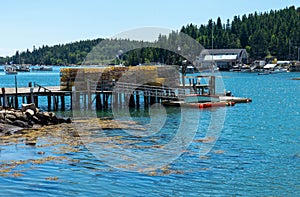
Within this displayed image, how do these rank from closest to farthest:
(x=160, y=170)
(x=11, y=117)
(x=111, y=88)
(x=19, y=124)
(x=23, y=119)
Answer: (x=160, y=170) < (x=19, y=124) < (x=11, y=117) < (x=23, y=119) < (x=111, y=88)

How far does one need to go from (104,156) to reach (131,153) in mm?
1671

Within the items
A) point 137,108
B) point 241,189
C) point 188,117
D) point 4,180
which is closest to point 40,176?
point 4,180

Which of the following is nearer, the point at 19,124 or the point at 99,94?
the point at 19,124

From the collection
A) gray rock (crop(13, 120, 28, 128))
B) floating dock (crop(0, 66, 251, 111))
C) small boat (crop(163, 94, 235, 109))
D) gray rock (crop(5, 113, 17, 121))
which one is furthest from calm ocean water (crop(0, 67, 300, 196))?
floating dock (crop(0, 66, 251, 111))

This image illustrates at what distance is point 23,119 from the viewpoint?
3597cm

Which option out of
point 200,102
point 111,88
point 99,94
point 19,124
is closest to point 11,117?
point 19,124

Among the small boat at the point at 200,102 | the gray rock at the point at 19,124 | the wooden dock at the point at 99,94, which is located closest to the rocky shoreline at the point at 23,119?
the gray rock at the point at 19,124

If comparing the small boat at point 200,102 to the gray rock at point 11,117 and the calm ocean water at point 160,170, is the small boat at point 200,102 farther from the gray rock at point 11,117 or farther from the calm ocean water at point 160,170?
the gray rock at point 11,117

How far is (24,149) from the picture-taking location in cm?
2816

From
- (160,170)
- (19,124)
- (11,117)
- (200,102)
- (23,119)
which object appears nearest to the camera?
(160,170)

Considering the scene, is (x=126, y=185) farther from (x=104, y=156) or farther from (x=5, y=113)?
(x=5, y=113)

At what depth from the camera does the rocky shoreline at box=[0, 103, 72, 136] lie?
34509mm

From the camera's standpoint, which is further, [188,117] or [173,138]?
[188,117]

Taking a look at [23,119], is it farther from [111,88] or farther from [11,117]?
[111,88]
